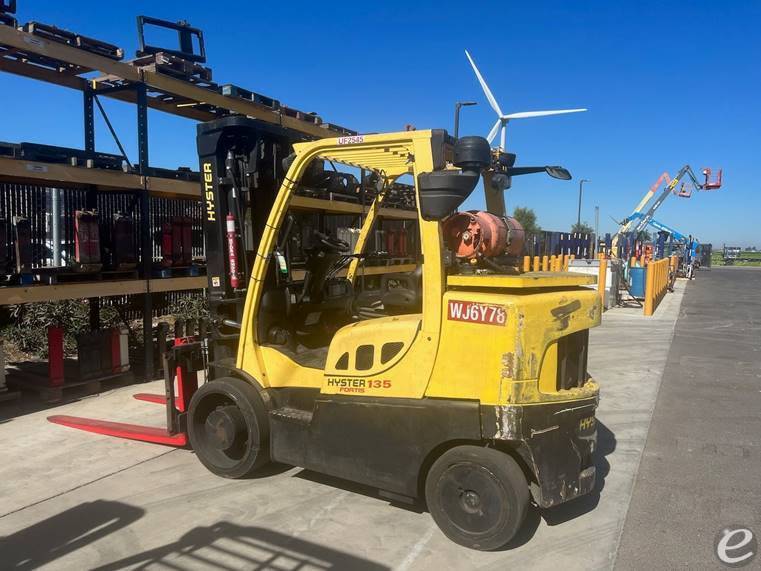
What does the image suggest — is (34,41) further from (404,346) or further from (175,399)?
(404,346)

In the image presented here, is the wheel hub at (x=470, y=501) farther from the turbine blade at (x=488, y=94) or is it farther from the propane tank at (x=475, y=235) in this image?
the turbine blade at (x=488, y=94)

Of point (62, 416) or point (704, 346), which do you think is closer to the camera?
point (62, 416)

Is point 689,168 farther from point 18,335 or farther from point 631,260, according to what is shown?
point 18,335

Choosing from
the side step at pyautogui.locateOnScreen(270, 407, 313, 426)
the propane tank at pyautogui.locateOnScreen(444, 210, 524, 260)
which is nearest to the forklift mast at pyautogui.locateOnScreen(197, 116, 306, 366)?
the side step at pyautogui.locateOnScreen(270, 407, 313, 426)

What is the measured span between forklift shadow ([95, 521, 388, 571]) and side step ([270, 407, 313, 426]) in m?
0.79

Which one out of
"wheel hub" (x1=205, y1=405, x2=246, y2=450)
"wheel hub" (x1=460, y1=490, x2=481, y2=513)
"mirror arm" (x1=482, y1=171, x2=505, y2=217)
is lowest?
"wheel hub" (x1=460, y1=490, x2=481, y2=513)

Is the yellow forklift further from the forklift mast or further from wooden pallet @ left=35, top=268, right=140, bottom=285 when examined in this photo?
wooden pallet @ left=35, top=268, right=140, bottom=285

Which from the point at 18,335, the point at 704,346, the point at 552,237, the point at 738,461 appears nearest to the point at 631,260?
the point at 552,237

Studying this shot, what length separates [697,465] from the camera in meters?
5.40

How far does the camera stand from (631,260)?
2291cm

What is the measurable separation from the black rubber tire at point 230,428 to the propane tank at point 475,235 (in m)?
2.01

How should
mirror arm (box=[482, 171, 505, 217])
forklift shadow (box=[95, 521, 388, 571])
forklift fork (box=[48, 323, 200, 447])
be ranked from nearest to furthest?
forklift shadow (box=[95, 521, 388, 571]) → mirror arm (box=[482, 171, 505, 217]) → forklift fork (box=[48, 323, 200, 447])

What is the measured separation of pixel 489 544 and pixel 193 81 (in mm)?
7768

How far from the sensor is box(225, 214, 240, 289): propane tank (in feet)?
16.3
